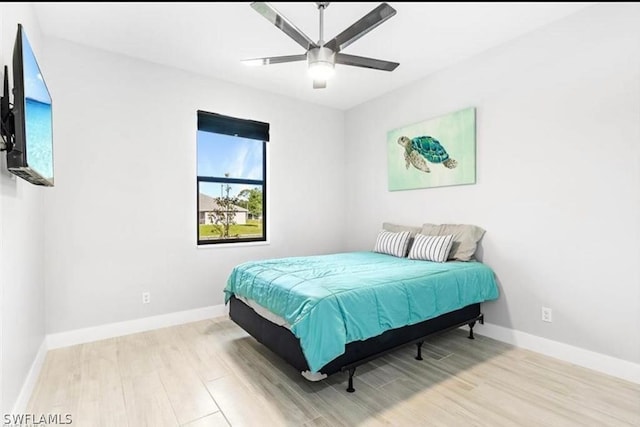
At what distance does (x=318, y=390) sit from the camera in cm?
212

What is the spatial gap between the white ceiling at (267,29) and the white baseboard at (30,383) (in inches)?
103

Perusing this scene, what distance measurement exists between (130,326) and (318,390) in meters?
2.11

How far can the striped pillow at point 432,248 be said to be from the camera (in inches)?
122

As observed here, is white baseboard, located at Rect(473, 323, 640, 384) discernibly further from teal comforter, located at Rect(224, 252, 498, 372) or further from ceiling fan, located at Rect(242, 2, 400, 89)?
ceiling fan, located at Rect(242, 2, 400, 89)

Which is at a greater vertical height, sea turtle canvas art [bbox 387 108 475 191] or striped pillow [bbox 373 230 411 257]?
sea turtle canvas art [bbox 387 108 475 191]

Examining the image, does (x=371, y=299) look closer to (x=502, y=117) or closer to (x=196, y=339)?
(x=196, y=339)

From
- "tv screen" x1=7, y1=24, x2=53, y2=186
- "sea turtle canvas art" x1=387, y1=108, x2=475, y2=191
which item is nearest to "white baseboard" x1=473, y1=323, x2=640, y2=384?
"sea turtle canvas art" x1=387, y1=108, x2=475, y2=191

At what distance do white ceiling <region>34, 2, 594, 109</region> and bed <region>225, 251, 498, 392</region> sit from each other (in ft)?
6.58

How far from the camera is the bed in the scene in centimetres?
196

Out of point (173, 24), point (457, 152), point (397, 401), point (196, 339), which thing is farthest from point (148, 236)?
point (457, 152)

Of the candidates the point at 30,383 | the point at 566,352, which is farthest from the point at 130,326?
the point at 566,352

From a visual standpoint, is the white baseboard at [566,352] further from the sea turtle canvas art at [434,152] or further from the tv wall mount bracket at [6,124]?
the tv wall mount bracket at [6,124]

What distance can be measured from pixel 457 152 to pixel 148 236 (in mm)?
3296

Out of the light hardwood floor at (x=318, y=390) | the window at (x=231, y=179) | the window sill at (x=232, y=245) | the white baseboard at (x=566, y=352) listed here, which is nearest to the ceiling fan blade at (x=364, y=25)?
the window at (x=231, y=179)
